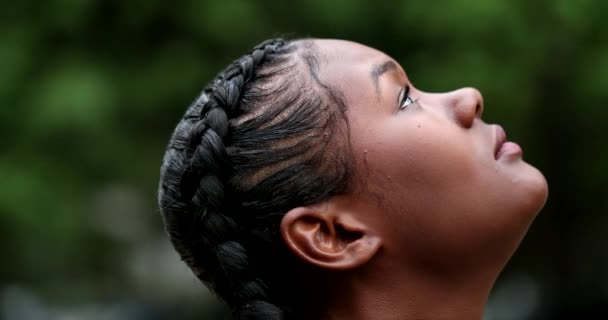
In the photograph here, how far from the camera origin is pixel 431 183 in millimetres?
2484

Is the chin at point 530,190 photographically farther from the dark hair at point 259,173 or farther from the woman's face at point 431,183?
the dark hair at point 259,173

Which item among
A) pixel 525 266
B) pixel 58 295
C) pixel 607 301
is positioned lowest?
pixel 607 301

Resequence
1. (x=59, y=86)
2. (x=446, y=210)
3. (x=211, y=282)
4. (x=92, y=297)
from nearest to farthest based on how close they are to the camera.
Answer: (x=446, y=210) < (x=211, y=282) < (x=59, y=86) < (x=92, y=297)

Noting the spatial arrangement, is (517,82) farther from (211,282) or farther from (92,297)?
(92,297)

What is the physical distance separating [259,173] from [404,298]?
532 millimetres

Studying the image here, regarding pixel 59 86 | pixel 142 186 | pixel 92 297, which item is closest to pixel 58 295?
pixel 92 297

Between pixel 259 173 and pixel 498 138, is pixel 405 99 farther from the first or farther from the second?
pixel 259 173

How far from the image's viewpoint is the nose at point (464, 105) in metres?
2.62

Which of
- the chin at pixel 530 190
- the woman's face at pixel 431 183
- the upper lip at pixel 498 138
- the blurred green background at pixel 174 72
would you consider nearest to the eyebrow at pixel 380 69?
the woman's face at pixel 431 183

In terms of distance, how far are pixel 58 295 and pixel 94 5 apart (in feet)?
7.69

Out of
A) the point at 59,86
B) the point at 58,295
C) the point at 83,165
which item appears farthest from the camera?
the point at 58,295

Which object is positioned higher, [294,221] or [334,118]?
[334,118]

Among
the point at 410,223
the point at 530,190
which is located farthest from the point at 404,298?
the point at 530,190

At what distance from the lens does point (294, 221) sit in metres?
2.51
